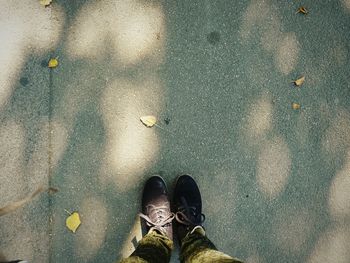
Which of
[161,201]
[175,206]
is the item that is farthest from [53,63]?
[175,206]

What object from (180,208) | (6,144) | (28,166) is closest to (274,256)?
(180,208)

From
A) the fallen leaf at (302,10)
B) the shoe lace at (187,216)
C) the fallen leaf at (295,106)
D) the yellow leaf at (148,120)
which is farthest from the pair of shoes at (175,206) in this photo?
the fallen leaf at (302,10)

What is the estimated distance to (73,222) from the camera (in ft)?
7.77

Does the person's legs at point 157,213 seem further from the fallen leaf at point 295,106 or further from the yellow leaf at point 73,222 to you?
the fallen leaf at point 295,106

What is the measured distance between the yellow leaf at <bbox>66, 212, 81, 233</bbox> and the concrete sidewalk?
1.5 inches

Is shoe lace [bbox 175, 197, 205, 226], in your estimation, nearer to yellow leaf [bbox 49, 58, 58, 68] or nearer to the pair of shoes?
the pair of shoes

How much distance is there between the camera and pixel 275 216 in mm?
2598

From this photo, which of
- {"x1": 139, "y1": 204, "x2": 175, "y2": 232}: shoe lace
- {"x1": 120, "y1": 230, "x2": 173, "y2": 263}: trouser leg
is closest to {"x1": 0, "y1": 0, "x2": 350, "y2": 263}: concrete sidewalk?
{"x1": 139, "y1": 204, "x2": 175, "y2": 232}: shoe lace

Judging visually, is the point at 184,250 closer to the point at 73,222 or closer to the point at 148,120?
the point at 73,222

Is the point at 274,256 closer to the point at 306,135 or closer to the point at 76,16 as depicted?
the point at 306,135

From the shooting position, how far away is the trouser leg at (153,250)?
76.1 inches

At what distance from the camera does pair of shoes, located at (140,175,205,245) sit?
2410 mm

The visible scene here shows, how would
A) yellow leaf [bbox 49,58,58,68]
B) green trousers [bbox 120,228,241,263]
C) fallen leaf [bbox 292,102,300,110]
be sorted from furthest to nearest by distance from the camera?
fallen leaf [bbox 292,102,300,110], yellow leaf [bbox 49,58,58,68], green trousers [bbox 120,228,241,263]

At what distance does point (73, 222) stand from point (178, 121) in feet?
3.30
